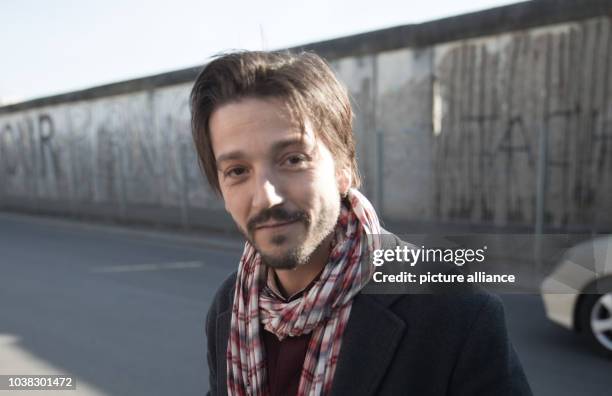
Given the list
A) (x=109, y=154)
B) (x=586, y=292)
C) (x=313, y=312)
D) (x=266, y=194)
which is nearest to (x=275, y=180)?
(x=266, y=194)

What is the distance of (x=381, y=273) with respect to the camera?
1.41 metres

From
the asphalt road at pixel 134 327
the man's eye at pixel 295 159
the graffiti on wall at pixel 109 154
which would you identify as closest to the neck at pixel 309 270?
the man's eye at pixel 295 159

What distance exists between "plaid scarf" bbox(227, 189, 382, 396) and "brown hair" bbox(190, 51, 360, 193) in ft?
0.72

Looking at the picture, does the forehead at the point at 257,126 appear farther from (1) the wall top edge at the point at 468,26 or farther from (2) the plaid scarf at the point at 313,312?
(1) the wall top edge at the point at 468,26

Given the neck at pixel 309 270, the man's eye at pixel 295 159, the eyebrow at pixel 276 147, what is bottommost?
the neck at pixel 309 270

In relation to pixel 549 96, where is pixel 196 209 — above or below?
below

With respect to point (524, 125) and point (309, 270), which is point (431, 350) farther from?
point (524, 125)

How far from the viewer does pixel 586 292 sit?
3924mm

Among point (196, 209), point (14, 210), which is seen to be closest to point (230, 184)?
point (196, 209)

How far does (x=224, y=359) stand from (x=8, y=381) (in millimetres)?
3043

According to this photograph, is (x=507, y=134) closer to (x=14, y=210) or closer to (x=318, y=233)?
(x=318, y=233)

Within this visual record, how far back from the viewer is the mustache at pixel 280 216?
1373mm

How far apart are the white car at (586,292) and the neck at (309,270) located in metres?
3.22

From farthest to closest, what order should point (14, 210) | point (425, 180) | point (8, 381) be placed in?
point (14, 210), point (425, 180), point (8, 381)
